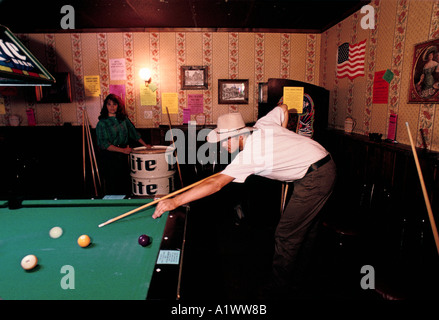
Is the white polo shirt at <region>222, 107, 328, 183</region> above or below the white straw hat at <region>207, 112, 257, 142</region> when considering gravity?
below

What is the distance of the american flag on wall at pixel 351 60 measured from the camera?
327cm

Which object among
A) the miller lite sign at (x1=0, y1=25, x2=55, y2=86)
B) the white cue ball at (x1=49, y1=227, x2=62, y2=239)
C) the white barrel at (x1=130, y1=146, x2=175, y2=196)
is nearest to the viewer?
the white cue ball at (x1=49, y1=227, x2=62, y2=239)

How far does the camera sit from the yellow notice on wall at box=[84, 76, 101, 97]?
14.9 feet

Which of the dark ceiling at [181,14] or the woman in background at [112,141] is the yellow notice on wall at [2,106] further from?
the woman in background at [112,141]

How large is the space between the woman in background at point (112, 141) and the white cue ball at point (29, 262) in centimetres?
269

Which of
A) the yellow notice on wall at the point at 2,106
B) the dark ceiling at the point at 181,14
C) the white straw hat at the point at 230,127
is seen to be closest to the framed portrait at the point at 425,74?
the dark ceiling at the point at 181,14

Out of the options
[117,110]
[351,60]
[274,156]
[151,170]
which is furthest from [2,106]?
[351,60]

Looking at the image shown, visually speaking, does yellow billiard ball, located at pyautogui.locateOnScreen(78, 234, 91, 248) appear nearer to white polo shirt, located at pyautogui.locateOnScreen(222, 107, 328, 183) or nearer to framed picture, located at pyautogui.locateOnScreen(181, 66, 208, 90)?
white polo shirt, located at pyautogui.locateOnScreen(222, 107, 328, 183)

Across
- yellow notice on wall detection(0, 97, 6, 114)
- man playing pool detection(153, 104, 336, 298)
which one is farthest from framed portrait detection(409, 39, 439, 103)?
yellow notice on wall detection(0, 97, 6, 114)

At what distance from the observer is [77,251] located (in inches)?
54.1

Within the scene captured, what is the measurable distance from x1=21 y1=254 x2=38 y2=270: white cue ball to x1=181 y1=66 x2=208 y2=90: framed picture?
371 centimetres

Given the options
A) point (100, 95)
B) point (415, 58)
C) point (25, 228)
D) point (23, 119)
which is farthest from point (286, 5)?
point (23, 119)

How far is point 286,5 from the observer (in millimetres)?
3361
